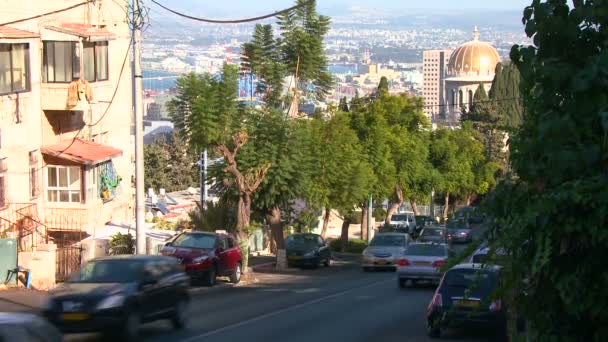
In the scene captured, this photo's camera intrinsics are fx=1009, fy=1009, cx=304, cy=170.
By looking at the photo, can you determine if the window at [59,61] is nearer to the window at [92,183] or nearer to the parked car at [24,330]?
the window at [92,183]

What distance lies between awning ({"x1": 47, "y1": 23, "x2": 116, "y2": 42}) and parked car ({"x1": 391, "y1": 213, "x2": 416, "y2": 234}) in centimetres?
3381

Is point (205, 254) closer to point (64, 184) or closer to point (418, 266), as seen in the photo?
point (418, 266)

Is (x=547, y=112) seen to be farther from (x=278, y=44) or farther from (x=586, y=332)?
(x=278, y=44)

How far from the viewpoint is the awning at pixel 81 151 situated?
3450 centimetres

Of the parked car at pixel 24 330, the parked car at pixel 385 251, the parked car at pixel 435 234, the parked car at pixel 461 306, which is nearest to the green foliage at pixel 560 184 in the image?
the parked car at pixel 24 330

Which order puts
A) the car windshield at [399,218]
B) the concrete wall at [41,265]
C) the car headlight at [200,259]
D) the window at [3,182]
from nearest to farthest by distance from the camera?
1. the concrete wall at [41,265]
2. the car headlight at [200,259]
3. the window at [3,182]
4. the car windshield at [399,218]

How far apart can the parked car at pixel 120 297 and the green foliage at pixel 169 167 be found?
60.8m

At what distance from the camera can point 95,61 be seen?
36406 mm

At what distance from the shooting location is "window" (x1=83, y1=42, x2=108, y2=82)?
35.8 meters

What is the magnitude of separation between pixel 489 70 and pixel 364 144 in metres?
115

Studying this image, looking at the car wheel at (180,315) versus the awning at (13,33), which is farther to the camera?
the awning at (13,33)

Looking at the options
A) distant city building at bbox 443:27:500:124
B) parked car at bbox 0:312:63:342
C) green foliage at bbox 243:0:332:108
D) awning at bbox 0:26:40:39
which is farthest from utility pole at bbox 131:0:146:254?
distant city building at bbox 443:27:500:124

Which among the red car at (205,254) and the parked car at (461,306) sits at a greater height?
the parked car at (461,306)

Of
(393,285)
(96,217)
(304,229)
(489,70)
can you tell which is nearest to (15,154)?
(96,217)
